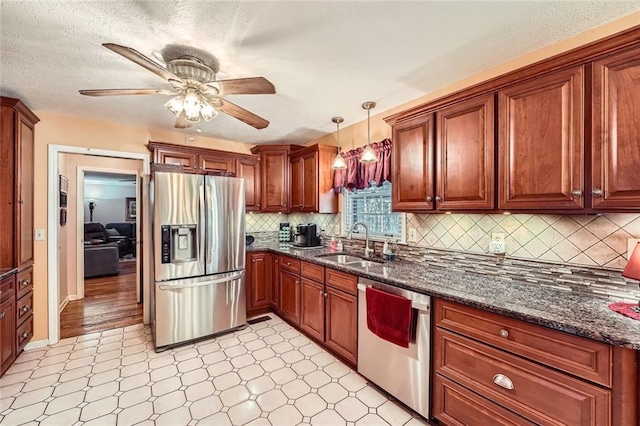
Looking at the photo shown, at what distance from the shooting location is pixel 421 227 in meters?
2.55

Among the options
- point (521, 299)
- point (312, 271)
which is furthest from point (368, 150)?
point (521, 299)

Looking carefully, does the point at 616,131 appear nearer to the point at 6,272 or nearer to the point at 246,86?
the point at 246,86

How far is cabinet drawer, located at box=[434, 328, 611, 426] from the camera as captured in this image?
1150 millimetres

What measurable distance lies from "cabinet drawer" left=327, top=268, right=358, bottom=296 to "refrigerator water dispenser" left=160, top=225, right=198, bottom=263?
4.71 feet

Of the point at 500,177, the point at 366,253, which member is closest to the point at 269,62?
the point at 500,177

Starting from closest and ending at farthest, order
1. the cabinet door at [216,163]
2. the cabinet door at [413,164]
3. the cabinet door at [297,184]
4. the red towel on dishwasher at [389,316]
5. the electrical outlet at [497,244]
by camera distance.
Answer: the red towel on dishwasher at [389,316] → the electrical outlet at [497,244] → the cabinet door at [413,164] → the cabinet door at [216,163] → the cabinet door at [297,184]

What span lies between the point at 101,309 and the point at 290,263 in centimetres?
285

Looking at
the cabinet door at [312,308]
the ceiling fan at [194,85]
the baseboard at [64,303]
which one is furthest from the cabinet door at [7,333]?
the cabinet door at [312,308]

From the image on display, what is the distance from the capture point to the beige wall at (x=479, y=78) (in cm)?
156

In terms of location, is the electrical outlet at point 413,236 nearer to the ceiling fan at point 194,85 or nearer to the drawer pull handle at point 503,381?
the drawer pull handle at point 503,381

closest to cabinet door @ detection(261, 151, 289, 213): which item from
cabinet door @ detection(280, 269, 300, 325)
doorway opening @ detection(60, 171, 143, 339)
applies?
cabinet door @ detection(280, 269, 300, 325)

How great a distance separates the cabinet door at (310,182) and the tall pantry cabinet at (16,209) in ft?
8.94

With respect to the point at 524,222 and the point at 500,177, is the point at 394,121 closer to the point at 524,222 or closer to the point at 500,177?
the point at 500,177

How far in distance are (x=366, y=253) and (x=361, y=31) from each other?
1999 millimetres
